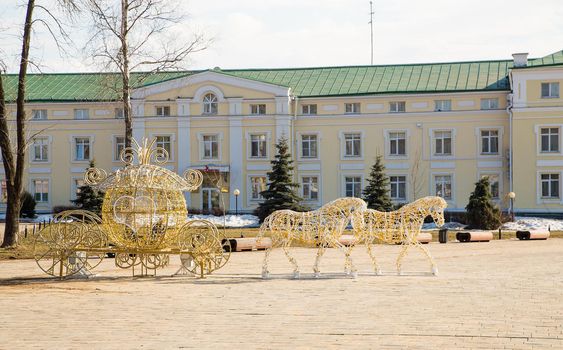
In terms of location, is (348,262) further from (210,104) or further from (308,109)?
(210,104)

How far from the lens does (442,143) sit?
49250mm

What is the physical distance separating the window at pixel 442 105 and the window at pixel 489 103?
1.73 meters

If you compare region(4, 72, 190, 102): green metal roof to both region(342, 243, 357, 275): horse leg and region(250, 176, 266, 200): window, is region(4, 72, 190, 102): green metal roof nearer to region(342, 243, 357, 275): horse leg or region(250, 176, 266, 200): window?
region(250, 176, 266, 200): window

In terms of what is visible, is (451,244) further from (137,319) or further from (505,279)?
(137,319)

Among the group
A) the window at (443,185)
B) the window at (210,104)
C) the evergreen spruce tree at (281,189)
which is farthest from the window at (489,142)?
the window at (210,104)

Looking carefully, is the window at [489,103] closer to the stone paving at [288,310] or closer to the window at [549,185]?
the window at [549,185]

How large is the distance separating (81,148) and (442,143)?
808 inches

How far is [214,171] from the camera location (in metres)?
50.0

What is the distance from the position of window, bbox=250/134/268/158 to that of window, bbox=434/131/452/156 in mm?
9269

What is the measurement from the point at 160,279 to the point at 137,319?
5.71 m

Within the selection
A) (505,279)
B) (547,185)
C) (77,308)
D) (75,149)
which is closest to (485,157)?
(547,185)

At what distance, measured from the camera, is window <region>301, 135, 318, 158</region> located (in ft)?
166

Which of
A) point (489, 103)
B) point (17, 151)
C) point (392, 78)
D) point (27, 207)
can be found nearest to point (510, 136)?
point (489, 103)

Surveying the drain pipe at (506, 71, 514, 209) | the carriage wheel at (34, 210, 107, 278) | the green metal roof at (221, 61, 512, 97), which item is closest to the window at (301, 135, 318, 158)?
the green metal roof at (221, 61, 512, 97)
